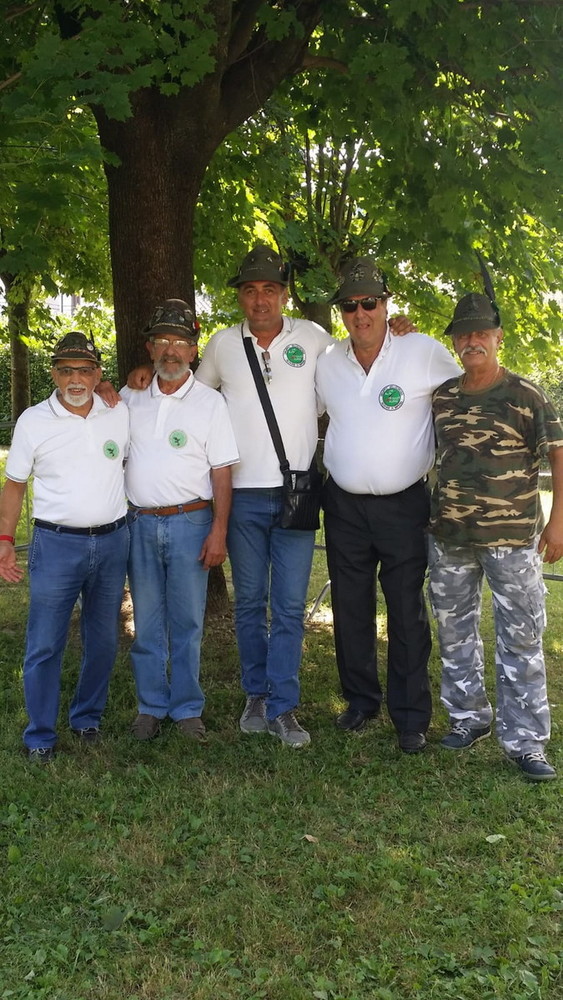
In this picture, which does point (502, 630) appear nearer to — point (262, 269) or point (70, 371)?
point (262, 269)

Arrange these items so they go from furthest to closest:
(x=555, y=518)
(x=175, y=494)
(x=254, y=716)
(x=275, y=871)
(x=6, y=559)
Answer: (x=254, y=716), (x=175, y=494), (x=6, y=559), (x=555, y=518), (x=275, y=871)

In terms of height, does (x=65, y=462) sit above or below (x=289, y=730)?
above

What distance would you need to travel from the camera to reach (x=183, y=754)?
15.7 feet

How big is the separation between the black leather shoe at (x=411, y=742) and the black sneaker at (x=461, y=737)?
0.13 m

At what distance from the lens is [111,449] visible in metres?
4.61

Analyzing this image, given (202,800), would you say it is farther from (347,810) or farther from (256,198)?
(256,198)

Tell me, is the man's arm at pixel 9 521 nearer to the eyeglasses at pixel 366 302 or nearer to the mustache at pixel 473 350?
the eyeglasses at pixel 366 302

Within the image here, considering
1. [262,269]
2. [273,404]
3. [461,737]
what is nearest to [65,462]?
[273,404]

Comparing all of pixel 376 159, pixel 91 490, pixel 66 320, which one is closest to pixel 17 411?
pixel 66 320

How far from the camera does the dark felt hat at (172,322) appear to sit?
467 centimetres

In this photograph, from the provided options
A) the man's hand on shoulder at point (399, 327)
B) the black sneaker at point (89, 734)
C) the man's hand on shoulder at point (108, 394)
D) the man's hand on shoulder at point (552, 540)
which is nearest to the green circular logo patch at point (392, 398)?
the man's hand on shoulder at point (399, 327)

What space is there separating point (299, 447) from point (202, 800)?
189 cm

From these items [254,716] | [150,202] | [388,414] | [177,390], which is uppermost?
[150,202]

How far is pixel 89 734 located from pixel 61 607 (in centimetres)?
83
